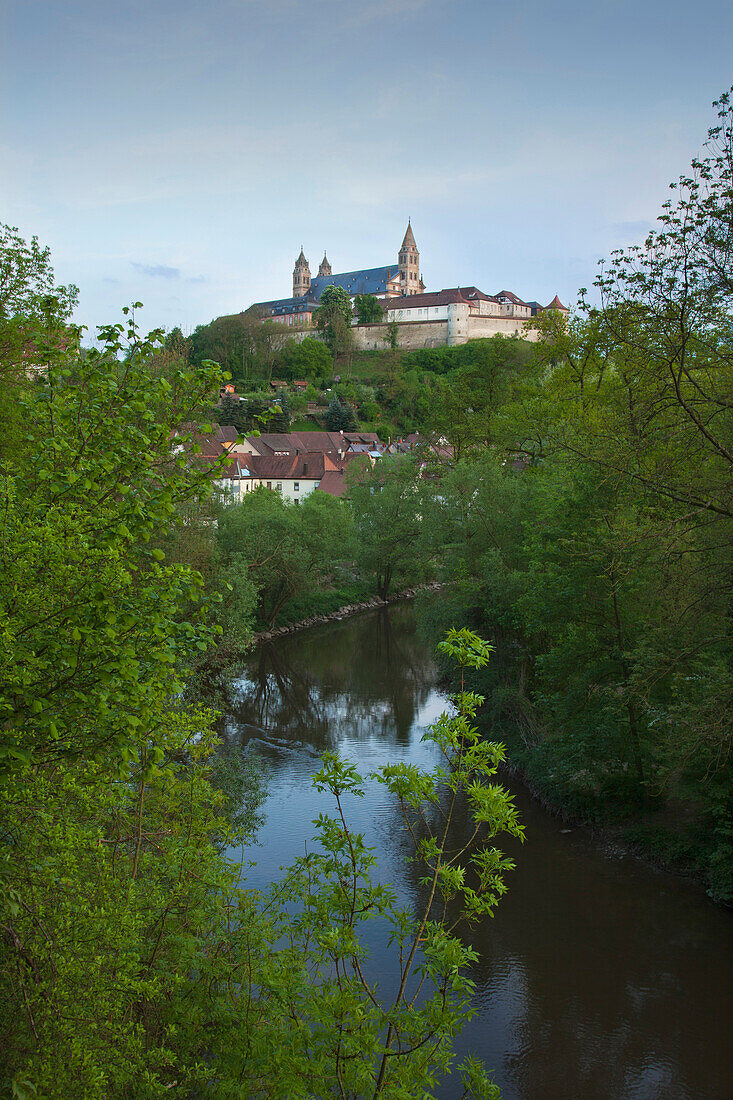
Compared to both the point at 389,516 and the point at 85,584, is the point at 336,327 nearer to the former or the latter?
the point at 389,516

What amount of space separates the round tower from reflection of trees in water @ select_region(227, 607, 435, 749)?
305 feet

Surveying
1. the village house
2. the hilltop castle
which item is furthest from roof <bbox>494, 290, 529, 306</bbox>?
the village house

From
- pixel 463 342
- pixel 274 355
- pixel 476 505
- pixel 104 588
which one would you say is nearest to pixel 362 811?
pixel 476 505

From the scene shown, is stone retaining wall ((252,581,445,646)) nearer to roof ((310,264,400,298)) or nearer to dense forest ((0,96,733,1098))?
dense forest ((0,96,733,1098))

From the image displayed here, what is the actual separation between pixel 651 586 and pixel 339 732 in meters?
9.38

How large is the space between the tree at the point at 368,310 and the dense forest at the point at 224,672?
270 ft

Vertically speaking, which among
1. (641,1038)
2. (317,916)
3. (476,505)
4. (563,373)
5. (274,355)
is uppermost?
(274,355)

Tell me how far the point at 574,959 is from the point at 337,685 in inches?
567

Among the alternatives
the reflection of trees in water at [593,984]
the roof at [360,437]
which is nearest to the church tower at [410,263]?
the roof at [360,437]

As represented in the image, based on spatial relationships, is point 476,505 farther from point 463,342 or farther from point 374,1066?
point 463,342

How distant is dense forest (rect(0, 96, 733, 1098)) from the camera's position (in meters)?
4.67

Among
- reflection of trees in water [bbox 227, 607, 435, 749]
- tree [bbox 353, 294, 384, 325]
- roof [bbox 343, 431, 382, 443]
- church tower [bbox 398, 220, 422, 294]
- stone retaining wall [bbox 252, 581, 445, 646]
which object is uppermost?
church tower [bbox 398, 220, 422, 294]

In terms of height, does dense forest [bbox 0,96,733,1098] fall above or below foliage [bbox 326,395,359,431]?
below

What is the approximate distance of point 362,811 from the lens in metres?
15.1
